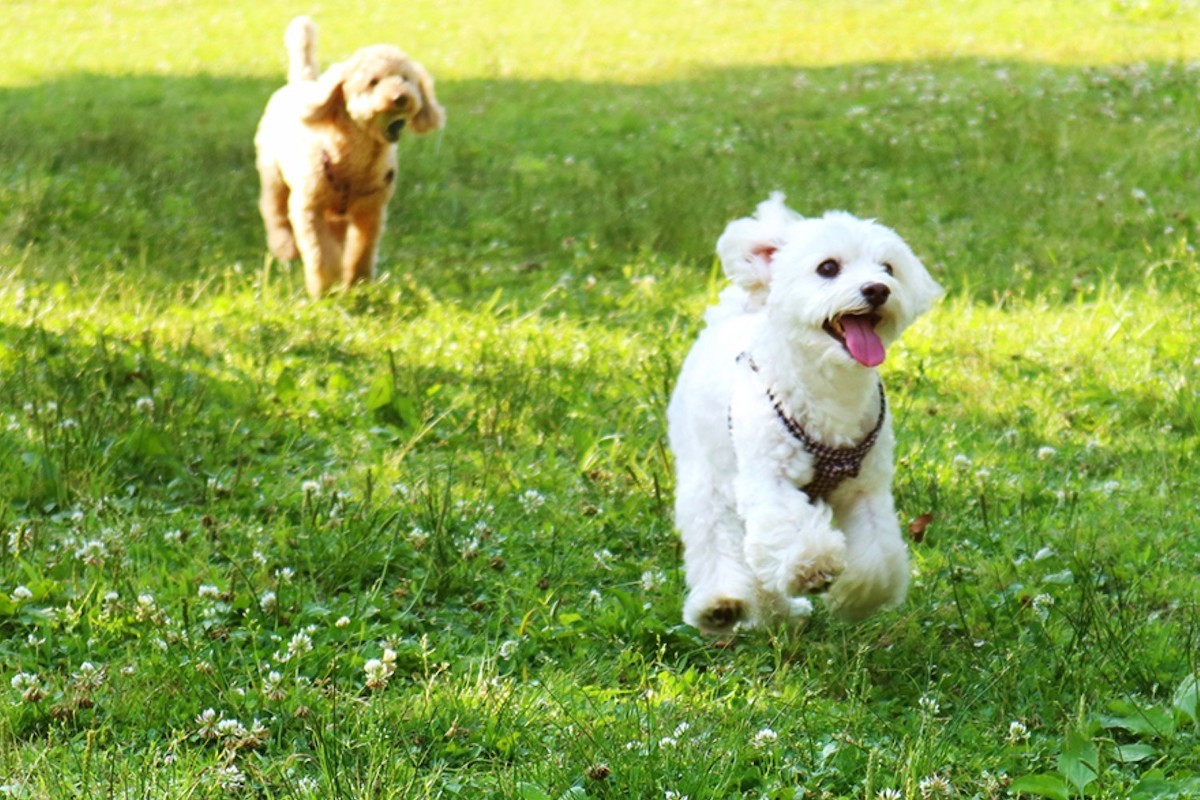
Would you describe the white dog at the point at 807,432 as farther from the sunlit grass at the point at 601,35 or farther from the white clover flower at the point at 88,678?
the sunlit grass at the point at 601,35

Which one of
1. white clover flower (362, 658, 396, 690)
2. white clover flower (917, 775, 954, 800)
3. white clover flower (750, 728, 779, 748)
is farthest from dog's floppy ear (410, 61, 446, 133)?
white clover flower (917, 775, 954, 800)

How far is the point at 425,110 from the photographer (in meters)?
9.46

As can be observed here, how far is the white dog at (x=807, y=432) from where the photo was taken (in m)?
4.32

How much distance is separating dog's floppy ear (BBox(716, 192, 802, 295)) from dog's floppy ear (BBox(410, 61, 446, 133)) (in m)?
4.97

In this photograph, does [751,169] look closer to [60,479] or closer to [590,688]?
[60,479]

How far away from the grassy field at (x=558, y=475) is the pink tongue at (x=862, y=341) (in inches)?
31.3

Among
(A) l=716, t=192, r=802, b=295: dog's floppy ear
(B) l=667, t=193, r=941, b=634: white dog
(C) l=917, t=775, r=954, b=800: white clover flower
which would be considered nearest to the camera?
(C) l=917, t=775, r=954, b=800: white clover flower

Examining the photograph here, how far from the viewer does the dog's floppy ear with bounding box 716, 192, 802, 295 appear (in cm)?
476

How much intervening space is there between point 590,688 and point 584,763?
22.8 inches

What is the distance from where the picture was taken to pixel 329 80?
9047mm

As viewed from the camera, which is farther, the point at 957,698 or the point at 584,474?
the point at 584,474

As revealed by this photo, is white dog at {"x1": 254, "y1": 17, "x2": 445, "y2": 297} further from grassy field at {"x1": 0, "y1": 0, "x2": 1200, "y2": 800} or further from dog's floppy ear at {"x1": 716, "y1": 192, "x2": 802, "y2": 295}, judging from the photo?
dog's floppy ear at {"x1": 716, "y1": 192, "x2": 802, "y2": 295}

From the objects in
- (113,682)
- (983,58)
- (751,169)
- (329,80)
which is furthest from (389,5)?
(113,682)

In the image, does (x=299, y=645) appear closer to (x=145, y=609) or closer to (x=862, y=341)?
(x=145, y=609)
